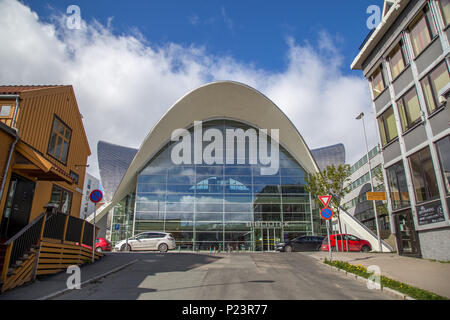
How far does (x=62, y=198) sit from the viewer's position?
1368 cm

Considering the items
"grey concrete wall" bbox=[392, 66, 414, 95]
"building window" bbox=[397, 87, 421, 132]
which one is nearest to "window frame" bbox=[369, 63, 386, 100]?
"grey concrete wall" bbox=[392, 66, 414, 95]

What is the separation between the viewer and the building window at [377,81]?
16812 millimetres

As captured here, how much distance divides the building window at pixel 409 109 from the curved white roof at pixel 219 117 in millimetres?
15337

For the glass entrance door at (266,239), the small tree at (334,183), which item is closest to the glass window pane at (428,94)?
the small tree at (334,183)

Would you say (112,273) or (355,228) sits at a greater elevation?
(355,228)

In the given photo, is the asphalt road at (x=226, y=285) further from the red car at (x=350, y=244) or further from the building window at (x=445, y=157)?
the red car at (x=350, y=244)

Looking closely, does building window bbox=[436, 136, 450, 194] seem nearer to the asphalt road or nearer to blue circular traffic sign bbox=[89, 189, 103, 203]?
the asphalt road

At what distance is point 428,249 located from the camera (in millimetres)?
12414

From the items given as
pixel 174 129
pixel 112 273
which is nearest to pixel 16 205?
pixel 112 273

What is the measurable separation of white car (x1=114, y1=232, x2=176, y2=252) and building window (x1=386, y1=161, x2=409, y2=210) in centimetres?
1356
